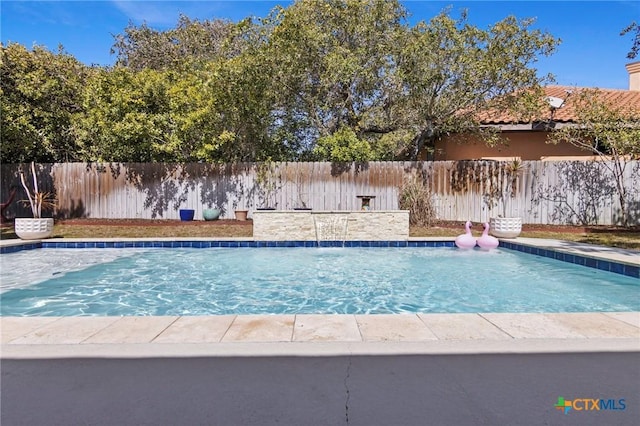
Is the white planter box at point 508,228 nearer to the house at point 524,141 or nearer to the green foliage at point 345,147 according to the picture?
the house at point 524,141

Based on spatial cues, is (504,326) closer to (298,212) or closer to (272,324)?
(272,324)

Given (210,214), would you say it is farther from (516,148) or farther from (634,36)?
(634,36)

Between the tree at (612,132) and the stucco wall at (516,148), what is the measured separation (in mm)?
1155

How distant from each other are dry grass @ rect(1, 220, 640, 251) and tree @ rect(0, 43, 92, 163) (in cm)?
309

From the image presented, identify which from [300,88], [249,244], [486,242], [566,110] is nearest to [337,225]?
[249,244]

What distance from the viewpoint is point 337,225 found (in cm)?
966

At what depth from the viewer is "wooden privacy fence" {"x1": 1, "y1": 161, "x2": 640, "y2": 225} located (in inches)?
445

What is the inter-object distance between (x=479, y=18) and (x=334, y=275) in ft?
27.9

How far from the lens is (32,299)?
17.0ft

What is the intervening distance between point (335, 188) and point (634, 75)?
47.3 ft

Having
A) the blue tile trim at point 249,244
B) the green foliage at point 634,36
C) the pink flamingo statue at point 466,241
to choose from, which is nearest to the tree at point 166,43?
the blue tile trim at point 249,244

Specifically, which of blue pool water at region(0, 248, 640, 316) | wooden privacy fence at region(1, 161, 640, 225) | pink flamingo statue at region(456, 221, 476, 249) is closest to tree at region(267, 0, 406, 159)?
wooden privacy fence at region(1, 161, 640, 225)

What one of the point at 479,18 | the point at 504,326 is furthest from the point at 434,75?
the point at 504,326

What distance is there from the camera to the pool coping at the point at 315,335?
2.72 meters
